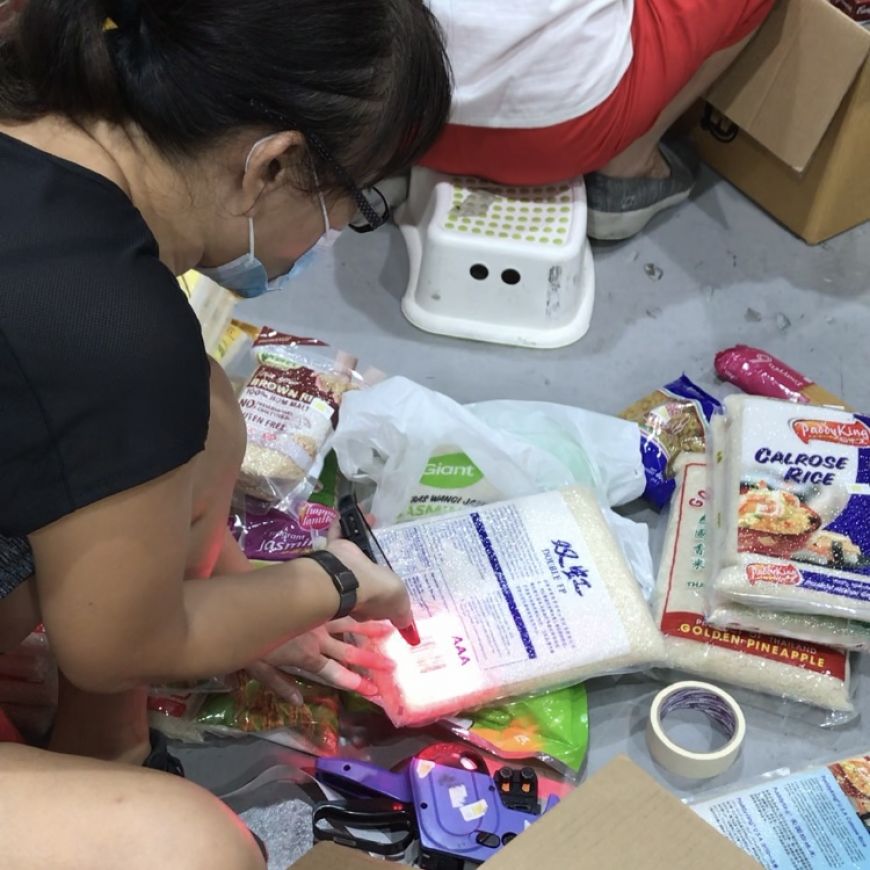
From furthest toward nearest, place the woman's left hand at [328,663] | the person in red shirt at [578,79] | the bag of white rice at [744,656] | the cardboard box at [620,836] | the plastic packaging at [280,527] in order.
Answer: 1. the person in red shirt at [578,79]
2. the plastic packaging at [280,527]
3. the bag of white rice at [744,656]
4. the woman's left hand at [328,663]
5. the cardboard box at [620,836]

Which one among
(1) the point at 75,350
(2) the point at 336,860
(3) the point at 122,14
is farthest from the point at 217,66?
(2) the point at 336,860

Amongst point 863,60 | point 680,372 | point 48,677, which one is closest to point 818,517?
point 680,372

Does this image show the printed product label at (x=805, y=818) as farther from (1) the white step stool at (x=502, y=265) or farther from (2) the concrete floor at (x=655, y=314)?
(1) the white step stool at (x=502, y=265)

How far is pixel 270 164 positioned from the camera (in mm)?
737

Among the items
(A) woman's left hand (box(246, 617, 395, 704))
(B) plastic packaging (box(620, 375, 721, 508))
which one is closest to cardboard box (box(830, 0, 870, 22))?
(B) plastic packaging (box(620, 375, 721, 508))

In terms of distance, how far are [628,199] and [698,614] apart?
28.9 inches

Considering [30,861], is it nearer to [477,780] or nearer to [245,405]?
[477,780]

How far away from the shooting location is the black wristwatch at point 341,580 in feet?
3.09

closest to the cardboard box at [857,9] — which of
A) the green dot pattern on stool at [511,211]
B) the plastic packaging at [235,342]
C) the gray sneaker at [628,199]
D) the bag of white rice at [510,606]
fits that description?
the gray sneaker at [628,199]

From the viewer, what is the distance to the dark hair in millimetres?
667

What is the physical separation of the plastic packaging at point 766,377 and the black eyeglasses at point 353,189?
757 mm

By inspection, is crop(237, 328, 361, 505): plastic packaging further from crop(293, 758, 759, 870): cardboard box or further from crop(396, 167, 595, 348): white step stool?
crop(293, 758, 759, 870): cardboard box

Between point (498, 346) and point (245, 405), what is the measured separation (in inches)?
16.3

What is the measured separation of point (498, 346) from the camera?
1.57m
